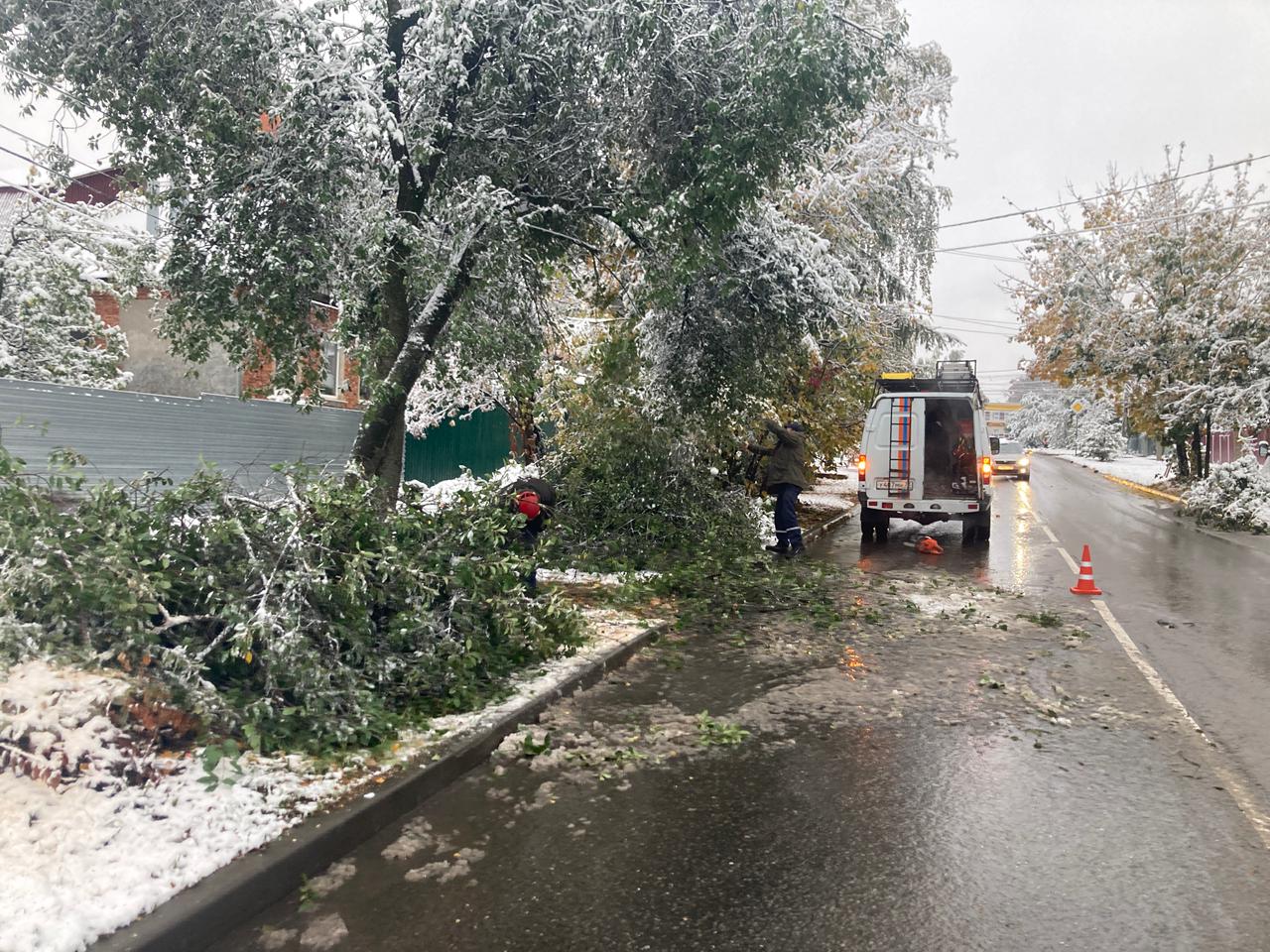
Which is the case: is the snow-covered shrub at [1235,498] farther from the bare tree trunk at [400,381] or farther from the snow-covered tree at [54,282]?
the snow-covered tree at [54,282]

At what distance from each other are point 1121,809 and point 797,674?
273 cm

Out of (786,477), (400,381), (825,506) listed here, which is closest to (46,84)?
(400,381)

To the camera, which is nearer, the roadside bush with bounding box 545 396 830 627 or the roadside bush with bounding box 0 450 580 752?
the roadside bush with bounding box 0 450 580 752

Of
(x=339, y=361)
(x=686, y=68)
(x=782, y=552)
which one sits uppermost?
(x=686, y=68)

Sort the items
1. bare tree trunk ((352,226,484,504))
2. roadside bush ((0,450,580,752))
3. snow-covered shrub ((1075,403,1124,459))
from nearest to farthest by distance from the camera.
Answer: roadside bush ((0,450,580,752)) → bare tree trunk ((352,226,484,504)) → snow-covered shrub ((1075,403,1124,459))

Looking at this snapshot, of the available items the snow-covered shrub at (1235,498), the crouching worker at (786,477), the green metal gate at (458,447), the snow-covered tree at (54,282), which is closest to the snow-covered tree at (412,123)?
the crouching worker at (786,477)

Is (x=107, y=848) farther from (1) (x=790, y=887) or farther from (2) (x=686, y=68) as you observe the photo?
(2) (x=686, y=68)

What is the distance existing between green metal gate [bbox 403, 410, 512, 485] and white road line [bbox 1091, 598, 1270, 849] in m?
14.4

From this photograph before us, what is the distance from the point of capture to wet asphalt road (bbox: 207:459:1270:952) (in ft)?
11.0

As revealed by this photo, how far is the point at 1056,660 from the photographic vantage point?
24.2 feet

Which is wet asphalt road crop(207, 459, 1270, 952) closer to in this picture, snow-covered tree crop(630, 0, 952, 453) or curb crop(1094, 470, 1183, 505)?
snow-covered tree crop(630, 0, 952, 453)

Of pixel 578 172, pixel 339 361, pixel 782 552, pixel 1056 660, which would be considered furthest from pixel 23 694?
pixel 339 361

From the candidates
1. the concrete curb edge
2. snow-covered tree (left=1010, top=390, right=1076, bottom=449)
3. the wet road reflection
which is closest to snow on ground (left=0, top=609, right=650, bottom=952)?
the wet road reflection

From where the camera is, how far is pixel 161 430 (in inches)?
490
